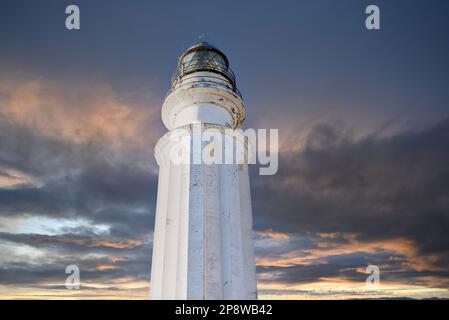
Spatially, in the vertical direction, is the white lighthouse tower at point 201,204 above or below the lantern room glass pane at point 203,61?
below

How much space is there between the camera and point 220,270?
12875mm

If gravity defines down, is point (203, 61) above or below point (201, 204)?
above

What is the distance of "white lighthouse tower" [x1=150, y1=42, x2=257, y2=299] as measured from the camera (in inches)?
500

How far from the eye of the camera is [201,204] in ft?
44.3

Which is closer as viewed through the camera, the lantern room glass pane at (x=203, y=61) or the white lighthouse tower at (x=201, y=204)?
the white lighthouse tower at (x=201, y=204)

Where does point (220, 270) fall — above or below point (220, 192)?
below

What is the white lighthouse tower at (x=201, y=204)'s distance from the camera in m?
12.7

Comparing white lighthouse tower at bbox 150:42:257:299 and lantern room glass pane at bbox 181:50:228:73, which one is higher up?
lantern room glass pane at bbox 181:50:228:73

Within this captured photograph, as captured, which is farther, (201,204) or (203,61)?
(203,61)

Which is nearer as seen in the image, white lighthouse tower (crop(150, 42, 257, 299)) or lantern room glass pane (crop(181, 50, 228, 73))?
white lighthouse tower (crop(150, 42, 257, 299))
